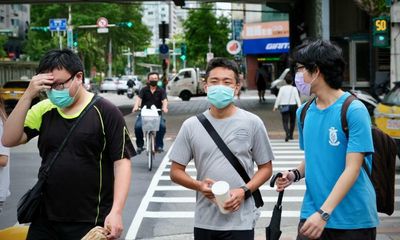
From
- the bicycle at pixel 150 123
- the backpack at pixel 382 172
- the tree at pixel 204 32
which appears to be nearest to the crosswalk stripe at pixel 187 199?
the bicycle at pixel 150 123

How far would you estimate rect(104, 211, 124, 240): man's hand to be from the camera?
12.1 feet

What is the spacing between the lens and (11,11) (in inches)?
3558

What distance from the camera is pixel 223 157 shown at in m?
4.15

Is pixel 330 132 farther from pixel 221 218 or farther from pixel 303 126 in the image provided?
pixel 221 218

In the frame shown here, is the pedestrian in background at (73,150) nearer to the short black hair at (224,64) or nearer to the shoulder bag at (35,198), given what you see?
the shoulder bag at (35,198)

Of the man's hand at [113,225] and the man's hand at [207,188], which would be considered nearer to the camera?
the man's hand at [113,225]

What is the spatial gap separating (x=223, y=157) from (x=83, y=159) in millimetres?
829

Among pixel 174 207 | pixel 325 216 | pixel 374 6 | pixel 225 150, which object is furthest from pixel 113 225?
pixel 374 6

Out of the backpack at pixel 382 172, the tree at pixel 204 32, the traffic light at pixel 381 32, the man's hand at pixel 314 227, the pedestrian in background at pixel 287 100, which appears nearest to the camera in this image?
the man's hand at pixel 314 227

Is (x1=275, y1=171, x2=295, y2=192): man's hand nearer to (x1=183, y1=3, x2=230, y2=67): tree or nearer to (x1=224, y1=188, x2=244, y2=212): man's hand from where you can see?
(x1=224, y1=188, x2=244, y2=212): man's hand

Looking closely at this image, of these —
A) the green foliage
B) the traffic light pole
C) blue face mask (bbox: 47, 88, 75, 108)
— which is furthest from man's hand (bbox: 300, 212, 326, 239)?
the green foliage

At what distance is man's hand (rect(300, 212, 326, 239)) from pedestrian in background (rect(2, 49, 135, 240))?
39.1 inches

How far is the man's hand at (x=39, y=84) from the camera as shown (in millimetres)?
3836

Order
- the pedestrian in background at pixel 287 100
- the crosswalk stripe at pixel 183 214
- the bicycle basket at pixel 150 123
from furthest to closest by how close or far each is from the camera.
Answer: the pedestrian in background at pixel 287 100 < the bicycle basket at pixel 150 123 < the crosswalk stripe at pixel 183 214
